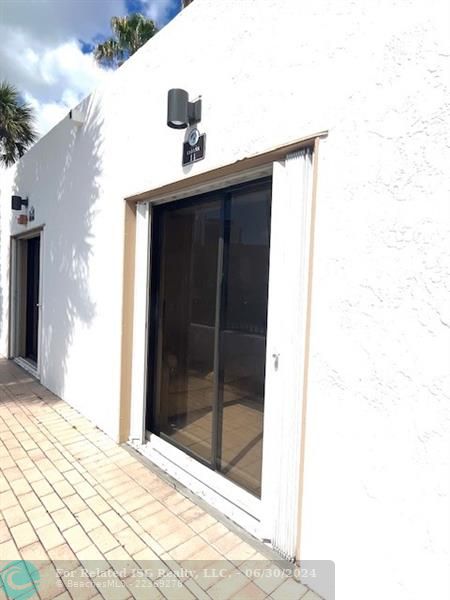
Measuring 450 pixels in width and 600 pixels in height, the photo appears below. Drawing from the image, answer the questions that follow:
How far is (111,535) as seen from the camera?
2.37m

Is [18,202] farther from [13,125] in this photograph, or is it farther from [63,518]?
[63,518]

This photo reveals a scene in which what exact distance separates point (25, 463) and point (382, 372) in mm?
3451

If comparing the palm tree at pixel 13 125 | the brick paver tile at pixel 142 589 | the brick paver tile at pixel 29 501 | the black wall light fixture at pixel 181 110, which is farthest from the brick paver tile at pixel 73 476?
the palm tree at pixel 13 125

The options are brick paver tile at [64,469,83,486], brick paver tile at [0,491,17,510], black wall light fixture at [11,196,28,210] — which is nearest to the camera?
brick paver tile at [0,491,17,510]

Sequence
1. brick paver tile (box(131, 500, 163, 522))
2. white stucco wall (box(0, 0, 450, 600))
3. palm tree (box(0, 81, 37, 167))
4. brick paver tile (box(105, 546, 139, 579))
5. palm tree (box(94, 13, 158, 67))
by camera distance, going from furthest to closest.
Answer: palm tree (box(94, 13, 158, 67))
palm tree (box(0, 81, 37, 167))
brick paver tile (box(131, 500, 163, 522))
brick paver tile (box(105, 546, 139, 579))
white stucco wall (box(0, 0, 450, 600))

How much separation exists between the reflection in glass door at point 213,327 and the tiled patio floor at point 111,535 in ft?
1.70

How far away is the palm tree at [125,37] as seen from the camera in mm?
13578

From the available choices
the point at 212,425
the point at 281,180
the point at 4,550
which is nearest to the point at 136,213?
the point at 281,180

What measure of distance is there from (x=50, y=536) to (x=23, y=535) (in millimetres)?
194

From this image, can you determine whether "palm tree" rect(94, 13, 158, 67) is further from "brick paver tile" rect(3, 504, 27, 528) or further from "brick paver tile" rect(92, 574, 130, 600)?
"brick paver tile" rect(92, 574, 130, 600)

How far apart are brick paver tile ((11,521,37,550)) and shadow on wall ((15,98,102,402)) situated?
2.34 m

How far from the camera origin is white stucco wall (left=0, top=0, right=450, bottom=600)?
4.90ft

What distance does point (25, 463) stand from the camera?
3307 millimetres

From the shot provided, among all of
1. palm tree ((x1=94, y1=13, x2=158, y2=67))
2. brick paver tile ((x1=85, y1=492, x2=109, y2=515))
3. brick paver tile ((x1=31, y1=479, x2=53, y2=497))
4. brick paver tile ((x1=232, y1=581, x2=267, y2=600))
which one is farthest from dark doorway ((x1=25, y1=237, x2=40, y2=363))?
palm tree ((x1=94, y1=13, x2=158, y2=67))
